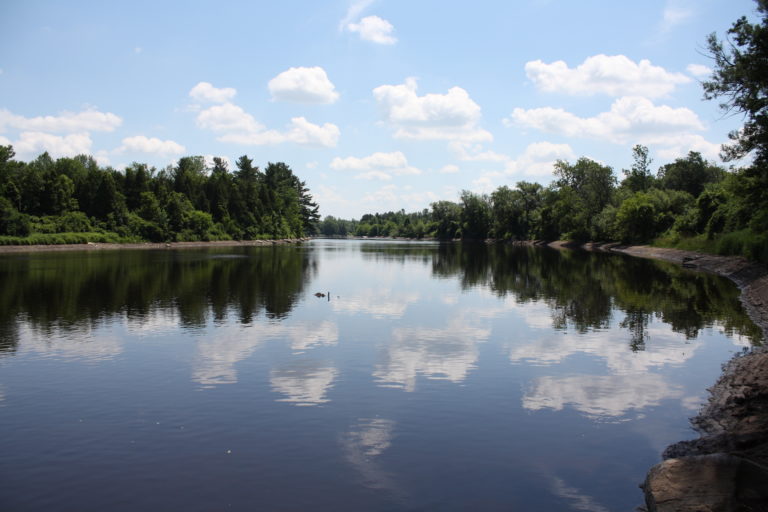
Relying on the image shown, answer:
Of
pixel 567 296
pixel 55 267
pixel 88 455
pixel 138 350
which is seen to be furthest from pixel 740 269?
pixel 55 267

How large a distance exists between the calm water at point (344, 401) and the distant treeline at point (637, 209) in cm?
1957

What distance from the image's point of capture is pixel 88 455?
1215 centimetres

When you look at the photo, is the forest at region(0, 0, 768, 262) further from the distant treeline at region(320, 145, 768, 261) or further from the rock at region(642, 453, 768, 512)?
the rock at region(642, 453, 768, 512)

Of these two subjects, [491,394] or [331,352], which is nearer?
[491,394]

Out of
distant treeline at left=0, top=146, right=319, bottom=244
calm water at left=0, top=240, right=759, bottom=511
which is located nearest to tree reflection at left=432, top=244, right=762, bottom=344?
calm water at left=0, top=240, right=759, bottom=511

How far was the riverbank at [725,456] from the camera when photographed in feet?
30.0

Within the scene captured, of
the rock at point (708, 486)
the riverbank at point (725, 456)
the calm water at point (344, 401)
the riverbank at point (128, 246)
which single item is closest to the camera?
the rock at point (708, 486)

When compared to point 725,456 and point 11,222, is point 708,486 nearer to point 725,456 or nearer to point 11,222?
point 725,456

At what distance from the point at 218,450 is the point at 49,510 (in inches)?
134

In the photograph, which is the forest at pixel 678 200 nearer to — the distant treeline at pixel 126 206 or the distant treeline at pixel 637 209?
the distant treeline at pixel 637 209

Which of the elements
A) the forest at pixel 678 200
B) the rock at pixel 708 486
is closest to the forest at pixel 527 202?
the forest at pixel 678 200

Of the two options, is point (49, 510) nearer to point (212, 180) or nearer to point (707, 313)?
point (707, 313)

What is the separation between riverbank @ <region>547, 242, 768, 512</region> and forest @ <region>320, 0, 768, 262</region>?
1509 centimetres

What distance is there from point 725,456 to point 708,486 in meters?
1.08
